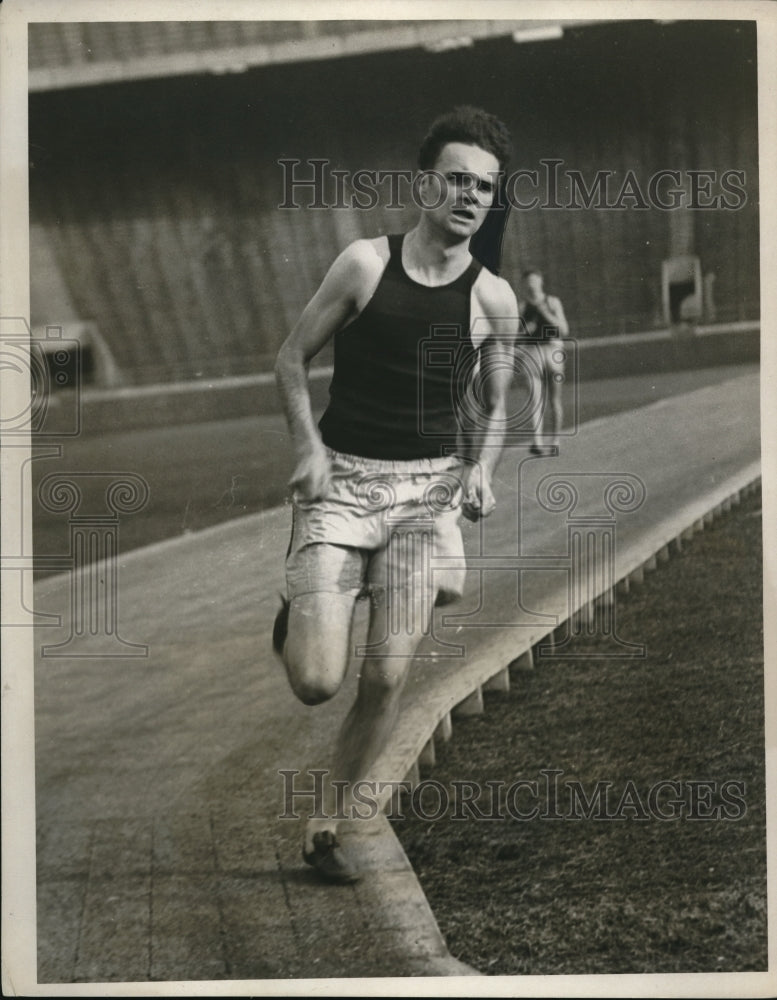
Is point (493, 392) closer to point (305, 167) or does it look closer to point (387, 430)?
point (387, 430)

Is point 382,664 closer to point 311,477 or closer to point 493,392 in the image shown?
point 311,477

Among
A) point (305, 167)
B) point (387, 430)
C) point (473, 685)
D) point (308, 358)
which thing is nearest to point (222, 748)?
point (473, 685)

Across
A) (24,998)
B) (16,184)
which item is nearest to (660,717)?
(24,998)

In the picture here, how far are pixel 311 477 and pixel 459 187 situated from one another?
910 mm

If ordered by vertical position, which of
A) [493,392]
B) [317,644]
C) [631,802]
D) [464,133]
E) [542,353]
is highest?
[464,133]

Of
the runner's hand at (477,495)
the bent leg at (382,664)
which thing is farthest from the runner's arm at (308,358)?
the runner's hand at (477,495)

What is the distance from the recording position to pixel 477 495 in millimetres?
3215

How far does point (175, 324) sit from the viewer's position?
3209mm

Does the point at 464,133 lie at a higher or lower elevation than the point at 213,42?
lower

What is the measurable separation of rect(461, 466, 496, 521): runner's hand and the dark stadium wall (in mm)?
495

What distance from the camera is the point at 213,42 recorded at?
125 inches

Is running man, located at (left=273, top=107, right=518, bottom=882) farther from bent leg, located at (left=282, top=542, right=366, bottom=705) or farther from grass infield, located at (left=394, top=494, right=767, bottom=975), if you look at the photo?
grass infield, located at (left=394, top=494, right=767, bottom=975)

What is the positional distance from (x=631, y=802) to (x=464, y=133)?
195 centimetres

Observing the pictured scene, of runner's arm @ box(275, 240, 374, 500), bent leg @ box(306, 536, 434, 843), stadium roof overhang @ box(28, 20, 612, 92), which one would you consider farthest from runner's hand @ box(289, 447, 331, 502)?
stadium roof overhang @ box(28, 20, 612, 92)
